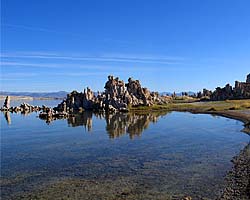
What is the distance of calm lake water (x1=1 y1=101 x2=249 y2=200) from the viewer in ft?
79.6

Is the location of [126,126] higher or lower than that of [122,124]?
lower

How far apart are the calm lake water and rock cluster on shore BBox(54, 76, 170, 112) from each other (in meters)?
68.5

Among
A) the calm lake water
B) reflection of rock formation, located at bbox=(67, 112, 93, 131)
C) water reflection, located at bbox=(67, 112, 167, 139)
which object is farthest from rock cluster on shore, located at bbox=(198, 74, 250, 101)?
the calm lake water

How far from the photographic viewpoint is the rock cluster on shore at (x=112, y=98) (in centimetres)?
12075

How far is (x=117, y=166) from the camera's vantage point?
3180 centimetres

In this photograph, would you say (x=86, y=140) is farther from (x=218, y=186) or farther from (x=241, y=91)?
Answer: (x=241, y=91)

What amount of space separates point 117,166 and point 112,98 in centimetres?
9048

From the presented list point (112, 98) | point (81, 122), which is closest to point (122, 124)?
point (81, 122)

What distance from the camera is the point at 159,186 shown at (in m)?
25.2

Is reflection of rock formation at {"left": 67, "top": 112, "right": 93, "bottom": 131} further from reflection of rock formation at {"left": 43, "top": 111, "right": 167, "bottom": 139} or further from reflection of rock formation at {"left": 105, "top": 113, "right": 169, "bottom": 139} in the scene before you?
reflection of rock formation at {"left": 105, "top": 113, "right": 169, "bottom": 139}

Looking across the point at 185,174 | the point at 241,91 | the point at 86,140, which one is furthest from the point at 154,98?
the point at 185,174

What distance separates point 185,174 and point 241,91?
134m

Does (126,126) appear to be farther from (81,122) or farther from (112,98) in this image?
(112,98)

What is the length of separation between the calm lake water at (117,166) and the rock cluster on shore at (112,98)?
6847 cm
